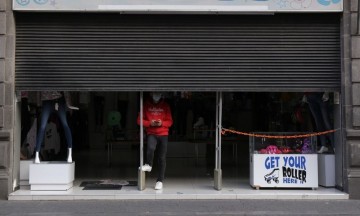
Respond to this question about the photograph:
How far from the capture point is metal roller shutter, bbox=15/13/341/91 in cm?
862

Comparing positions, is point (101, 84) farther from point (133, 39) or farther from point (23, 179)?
point (23, 179)

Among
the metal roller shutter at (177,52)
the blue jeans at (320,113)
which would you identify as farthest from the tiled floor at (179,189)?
the metal roller shutter at (177,52)

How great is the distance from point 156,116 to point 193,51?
140cm

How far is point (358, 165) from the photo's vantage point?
851 cm

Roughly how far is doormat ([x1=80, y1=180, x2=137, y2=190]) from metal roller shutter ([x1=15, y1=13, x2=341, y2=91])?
189 cm

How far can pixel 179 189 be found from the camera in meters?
8.93

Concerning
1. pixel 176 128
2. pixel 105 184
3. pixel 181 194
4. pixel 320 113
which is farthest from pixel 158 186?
pixel 176 128

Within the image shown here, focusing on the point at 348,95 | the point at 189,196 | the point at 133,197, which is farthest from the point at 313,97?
the point at 133,197

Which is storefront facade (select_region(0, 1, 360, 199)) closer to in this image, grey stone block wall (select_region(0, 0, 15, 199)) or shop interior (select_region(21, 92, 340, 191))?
grey stone block wall (select_region(0, 0, 15, 199))

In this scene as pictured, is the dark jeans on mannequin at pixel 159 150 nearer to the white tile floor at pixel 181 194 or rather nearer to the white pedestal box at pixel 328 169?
the white tile floor at pixel 181 194

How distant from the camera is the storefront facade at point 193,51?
854 centimetres

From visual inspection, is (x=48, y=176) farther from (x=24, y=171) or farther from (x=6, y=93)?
(x=6, y=93)

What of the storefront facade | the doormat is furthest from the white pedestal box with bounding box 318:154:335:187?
the doormat

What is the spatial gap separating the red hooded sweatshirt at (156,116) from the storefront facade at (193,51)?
0.47m
